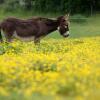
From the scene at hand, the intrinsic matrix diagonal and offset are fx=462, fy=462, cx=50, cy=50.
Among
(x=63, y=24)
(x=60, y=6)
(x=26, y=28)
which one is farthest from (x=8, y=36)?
(x=60, y=6)

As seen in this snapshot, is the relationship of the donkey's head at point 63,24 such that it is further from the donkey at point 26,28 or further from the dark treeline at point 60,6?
the dark treeline at point 60,6

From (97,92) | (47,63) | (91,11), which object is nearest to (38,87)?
(97,92)

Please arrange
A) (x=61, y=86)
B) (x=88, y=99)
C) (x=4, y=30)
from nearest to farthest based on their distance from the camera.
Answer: (x=88, y=99)
(x=61, y=86)
(x=4, y=30)

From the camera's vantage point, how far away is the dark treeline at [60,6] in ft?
229

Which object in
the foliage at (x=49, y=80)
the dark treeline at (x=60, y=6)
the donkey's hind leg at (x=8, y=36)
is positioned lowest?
the dark treeline at (x=60, y=6)

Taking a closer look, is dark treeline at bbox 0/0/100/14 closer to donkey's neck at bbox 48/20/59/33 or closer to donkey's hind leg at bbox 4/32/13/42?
donkey's neck at bbox 48/20/59/33

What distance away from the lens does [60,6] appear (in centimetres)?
7100

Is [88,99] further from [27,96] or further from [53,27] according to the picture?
[53,27]

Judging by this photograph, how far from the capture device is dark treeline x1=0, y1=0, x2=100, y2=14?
69875mm

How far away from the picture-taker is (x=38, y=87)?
32.3 feet

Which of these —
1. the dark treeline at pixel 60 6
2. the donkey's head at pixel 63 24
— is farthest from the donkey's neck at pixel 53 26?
the dark treeline at pixel 60 6

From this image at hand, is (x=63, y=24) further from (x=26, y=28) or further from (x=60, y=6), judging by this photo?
(x=60, y=6)

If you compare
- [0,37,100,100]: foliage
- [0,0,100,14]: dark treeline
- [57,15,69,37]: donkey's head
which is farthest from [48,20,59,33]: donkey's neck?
[0,0,100,14]: dark treeline

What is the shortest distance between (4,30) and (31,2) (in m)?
52.3
